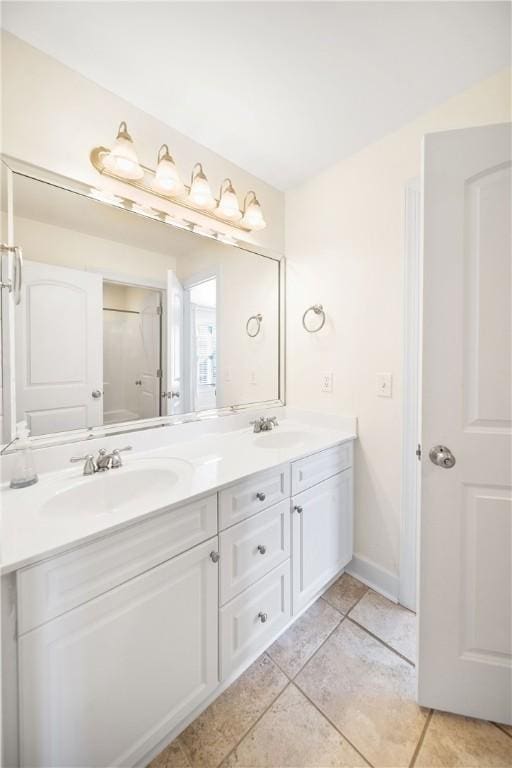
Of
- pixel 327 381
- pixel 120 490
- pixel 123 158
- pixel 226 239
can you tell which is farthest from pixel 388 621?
pixel 123 158

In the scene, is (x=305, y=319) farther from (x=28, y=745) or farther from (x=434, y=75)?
(x=28, y=745)

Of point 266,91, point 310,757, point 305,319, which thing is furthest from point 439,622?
point 266,91

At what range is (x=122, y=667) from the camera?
33.3 inches

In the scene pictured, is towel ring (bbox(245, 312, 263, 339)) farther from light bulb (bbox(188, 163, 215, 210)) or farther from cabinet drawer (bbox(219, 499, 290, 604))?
cabinet drawer (bbox(219, 499, 290, 604))

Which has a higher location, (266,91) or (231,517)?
(266,91)

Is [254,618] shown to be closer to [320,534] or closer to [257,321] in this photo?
[320,534]

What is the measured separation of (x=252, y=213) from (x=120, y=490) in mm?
1580

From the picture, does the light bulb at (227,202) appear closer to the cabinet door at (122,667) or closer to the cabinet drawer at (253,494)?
the cabinet drawer at (253,494)

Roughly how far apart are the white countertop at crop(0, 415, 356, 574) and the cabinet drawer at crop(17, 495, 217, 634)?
0.13 ft

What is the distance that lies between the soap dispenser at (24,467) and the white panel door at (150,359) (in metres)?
0.46

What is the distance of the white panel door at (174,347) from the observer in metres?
1.54

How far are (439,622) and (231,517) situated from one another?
80cm

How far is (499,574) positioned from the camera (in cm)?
100

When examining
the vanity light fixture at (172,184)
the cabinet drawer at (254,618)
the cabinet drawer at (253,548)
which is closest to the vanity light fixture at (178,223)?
the vanity light fixture at (172,184)
